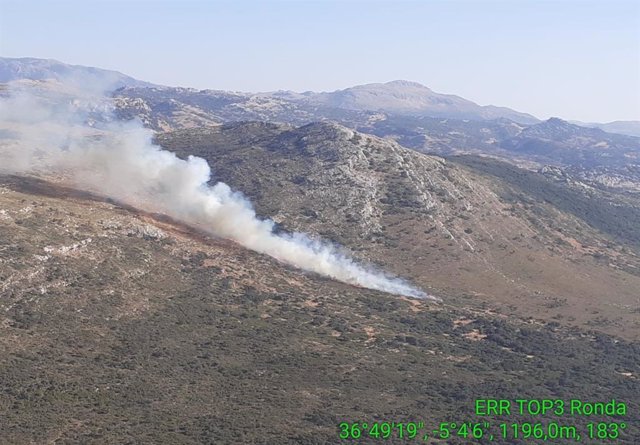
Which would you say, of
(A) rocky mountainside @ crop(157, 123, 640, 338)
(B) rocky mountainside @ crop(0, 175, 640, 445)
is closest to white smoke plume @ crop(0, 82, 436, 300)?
(B) rocky mountainside @ crop(0, 175, 640, 445)

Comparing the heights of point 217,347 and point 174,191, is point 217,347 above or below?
below

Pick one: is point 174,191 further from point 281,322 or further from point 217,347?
point 217,347

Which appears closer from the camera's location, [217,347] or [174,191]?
[217,347]

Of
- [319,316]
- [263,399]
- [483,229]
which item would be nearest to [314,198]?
[483,229]

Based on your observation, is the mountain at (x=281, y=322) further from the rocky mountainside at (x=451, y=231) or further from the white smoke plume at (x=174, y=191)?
the white smoke plume at (x=174, y=191)

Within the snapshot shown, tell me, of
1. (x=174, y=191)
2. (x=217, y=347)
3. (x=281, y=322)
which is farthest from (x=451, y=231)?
(x=217, y=347)

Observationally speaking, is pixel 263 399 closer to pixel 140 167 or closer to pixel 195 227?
pixel 195 227
